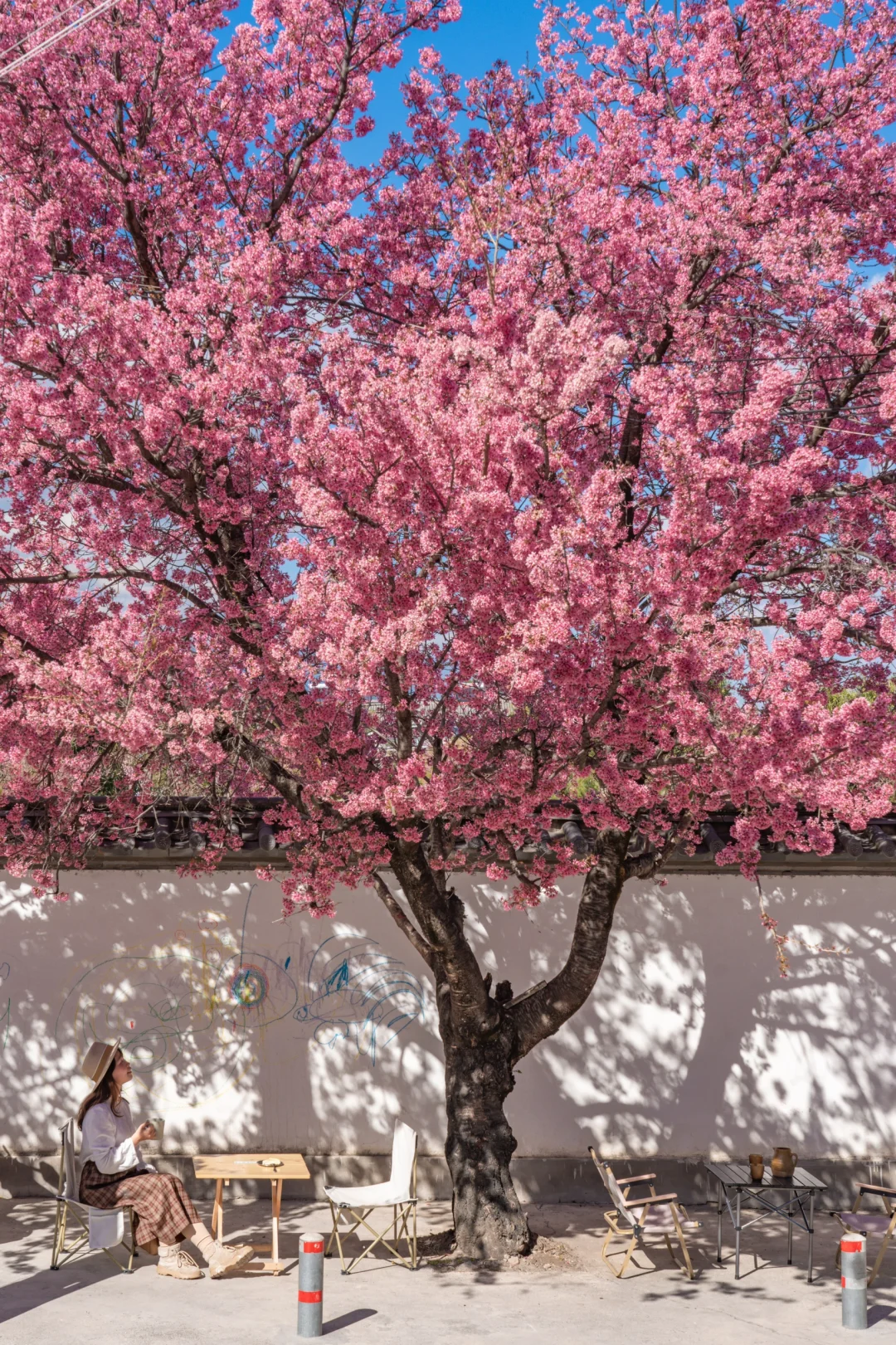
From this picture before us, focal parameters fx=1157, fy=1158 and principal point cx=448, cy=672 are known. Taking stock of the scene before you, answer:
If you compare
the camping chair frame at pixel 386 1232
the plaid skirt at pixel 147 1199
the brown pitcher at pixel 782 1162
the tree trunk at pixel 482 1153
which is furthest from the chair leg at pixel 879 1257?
the plaid skirt at pixel 147 1199

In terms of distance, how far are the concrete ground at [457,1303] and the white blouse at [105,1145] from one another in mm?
661

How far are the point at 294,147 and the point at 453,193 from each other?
128 cm

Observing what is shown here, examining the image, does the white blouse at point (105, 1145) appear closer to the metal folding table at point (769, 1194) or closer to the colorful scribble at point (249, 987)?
the colorful scribble at point (249, 987)

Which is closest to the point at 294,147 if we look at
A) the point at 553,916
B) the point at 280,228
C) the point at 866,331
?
the point at 280,228

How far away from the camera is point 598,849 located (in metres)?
8.28

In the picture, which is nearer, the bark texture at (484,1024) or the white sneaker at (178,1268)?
the white sneaker at (178,1268)

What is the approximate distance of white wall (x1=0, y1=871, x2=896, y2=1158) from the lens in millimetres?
9695

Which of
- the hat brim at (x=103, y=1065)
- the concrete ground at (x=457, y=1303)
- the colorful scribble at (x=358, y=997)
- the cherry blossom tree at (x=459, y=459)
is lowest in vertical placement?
the concrete ground at (x=457, y=1303)

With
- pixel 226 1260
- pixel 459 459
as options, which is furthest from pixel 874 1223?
pixel 459 459

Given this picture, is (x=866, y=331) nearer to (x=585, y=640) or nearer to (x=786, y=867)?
(x=585, y=640)

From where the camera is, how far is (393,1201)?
7773mm

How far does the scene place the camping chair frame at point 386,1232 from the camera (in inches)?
302

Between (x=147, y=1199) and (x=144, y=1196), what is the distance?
27mm

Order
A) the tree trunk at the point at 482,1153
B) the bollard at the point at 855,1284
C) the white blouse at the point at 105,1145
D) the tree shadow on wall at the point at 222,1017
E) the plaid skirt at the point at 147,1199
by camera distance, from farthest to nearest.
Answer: the tree shadow on wall at the point at 222,1017
the tree trunk at the point at 482,1153
the white blouse at the point at 105,1145
the plaid skirt at the point at 147,1199
the bollard at the point at 855,1284
